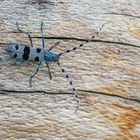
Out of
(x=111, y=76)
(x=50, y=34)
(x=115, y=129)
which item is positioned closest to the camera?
(x=115, y=129)

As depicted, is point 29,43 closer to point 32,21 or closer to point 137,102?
point 32,21

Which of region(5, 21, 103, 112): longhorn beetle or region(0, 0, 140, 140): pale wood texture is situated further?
region(5, 21, 103, 112): longhorn beetle

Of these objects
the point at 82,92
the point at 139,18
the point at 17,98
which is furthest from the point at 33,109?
the point at 139,18

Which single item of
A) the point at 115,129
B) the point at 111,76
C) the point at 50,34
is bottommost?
the point at 115,129

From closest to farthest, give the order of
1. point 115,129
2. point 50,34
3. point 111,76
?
1. point 115,129
2. point 111,76
3. point 50,34

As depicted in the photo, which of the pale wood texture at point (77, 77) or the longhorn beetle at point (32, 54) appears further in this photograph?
the longhorn beetle at point (32, 54)

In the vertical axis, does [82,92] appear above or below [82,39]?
below

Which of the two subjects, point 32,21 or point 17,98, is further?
point 32,21
